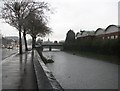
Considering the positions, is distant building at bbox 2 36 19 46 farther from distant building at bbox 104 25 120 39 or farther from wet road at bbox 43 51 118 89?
wet road at bbox 43 51 118 89

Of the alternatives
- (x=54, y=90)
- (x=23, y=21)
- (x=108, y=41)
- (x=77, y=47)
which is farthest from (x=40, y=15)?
(x=77, y=47)

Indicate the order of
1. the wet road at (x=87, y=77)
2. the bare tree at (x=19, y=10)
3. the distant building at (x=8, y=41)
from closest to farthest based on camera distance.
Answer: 1. the wet road at (x=87, y=77)
2. the bare tree at (x=19, y=10)
3. the distant building at (x=8, y=41)

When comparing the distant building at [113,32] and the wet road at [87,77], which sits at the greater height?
the distant building at [113,32]

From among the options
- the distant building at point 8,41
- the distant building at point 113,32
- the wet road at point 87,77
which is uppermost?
the distant building at point 113,32

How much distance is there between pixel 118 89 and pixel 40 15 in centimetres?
2566

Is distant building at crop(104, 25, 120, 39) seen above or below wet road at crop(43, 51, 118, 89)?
above

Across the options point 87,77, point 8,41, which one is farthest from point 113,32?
point 8,41

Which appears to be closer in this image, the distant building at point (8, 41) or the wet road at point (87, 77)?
the wet road at point (87, 77)

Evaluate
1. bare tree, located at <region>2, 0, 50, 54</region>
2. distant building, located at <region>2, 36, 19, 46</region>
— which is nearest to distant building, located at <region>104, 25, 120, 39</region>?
bare tree, located at <region>2, 0, 50, 54</region>

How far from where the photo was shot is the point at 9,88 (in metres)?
9.23

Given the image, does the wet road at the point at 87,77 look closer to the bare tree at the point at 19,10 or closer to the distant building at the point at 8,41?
the bare tree at the point at 19,10

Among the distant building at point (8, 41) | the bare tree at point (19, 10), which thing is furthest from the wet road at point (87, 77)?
the distant building at point (8, 41)

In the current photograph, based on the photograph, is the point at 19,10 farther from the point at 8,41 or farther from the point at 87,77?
the point at 8,41

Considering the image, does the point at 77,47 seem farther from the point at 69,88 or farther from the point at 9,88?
the point at 9,88
